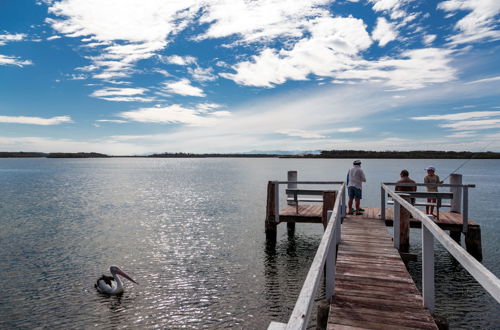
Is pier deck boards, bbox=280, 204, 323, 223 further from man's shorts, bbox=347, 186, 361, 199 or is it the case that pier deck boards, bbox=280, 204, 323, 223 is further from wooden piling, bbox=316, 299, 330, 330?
wooden piling, bbox=316, 299, 330, 330

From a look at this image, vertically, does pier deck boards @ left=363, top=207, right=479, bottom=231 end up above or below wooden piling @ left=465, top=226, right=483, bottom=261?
above

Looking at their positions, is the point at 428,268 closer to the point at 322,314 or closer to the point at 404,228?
the point at 322,314

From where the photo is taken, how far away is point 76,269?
12953mm

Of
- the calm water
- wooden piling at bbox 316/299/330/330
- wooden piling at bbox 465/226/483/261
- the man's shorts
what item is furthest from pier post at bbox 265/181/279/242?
wooden piling at bbox 316/299/330/330

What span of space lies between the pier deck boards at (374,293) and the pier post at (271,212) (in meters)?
6.06

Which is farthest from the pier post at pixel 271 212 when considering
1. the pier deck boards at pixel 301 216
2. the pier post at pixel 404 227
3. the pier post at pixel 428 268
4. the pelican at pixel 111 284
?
the pier post at pixel 428 268

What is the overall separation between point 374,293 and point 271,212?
30.8 feet

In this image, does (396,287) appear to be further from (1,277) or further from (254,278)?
(1,277)

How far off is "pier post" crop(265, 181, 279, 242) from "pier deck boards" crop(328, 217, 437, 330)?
6.06m

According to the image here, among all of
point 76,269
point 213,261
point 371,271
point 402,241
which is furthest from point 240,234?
point 371,271

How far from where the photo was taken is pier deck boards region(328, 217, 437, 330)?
441cm

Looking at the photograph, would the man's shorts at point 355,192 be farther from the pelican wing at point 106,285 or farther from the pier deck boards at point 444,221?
the pelican wing at point 106,285

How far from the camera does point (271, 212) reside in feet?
47.8

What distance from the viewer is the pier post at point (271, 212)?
14.1 metres
